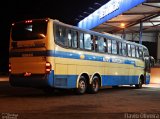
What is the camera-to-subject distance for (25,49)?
16.3 m

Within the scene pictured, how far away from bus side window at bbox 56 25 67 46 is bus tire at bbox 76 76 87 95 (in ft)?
7.08

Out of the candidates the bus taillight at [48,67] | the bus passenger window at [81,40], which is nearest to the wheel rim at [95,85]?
the bus passenger window at [81,40]

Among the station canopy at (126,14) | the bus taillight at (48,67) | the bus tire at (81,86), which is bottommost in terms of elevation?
the bus tire at (81,86)

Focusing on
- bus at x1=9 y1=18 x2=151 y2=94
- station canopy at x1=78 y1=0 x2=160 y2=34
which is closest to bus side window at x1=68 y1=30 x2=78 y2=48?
bus at x1=9 y1=18 x2=151 y2=94

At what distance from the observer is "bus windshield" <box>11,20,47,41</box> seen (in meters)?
16.0

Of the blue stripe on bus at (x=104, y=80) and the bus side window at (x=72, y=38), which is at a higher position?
the bus side window at (x=72, y=38)

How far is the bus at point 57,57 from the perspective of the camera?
15820mm

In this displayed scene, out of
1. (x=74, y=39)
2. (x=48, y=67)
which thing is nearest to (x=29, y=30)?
(x=48, y=67)

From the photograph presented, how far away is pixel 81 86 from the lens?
1803cm

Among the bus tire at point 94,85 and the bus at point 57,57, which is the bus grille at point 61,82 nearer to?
the bus at point 57,57

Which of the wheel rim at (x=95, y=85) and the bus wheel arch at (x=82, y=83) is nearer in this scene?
the bus wheel arch at (x=82, y=83)

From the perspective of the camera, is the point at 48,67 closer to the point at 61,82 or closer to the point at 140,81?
the point at 61,82

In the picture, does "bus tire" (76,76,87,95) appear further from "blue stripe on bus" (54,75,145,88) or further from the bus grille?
the bus grille

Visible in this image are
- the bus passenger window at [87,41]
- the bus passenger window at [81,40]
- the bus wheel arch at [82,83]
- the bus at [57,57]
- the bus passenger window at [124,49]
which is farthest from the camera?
the bus passenger window at [124,49]
